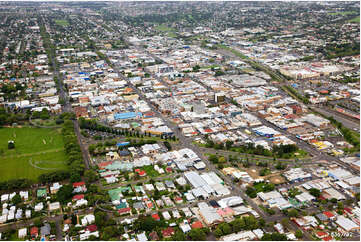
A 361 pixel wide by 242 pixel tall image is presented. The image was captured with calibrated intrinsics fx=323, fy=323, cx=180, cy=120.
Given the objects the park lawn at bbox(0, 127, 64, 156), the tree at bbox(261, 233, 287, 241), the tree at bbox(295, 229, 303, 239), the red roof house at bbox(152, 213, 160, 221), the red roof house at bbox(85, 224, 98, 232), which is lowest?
the tree at bbox(295, 229, 303, 239)

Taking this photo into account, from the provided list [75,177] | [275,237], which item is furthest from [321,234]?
[75,177]

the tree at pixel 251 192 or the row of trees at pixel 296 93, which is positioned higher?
the row of trees at pixel 296 93

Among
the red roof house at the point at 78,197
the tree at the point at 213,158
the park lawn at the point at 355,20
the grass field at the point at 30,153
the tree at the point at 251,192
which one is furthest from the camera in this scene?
the park lawn at the point at 355,20

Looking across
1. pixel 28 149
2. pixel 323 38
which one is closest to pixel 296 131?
pixel 28 149

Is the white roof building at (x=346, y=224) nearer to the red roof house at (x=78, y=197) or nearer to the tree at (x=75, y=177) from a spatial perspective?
the red roof house at (x=78, y=197)

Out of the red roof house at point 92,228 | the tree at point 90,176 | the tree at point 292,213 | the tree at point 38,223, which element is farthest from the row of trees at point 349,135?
the tree at point 38,223

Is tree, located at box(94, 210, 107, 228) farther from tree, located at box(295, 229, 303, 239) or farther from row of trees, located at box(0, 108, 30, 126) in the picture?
row of trees, located at box(0, 108, 30, 126)

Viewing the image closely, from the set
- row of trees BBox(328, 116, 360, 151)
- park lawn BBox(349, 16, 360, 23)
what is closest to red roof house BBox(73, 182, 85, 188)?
row of trees BBox(328, 116, 360, 151)
